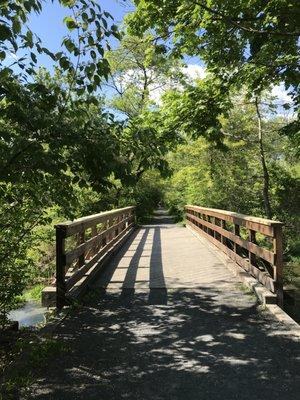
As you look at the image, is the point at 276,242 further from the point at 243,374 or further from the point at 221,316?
the point at 243,374

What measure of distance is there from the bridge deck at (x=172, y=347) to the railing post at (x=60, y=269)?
0.95 feet

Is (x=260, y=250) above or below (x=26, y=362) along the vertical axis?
above

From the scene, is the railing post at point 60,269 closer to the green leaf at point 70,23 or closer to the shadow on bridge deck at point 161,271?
the shadow on bridge deck at point 161,271

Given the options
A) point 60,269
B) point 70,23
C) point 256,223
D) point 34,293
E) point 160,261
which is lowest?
point 34,293

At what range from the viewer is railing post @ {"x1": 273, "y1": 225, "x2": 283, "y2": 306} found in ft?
19.5

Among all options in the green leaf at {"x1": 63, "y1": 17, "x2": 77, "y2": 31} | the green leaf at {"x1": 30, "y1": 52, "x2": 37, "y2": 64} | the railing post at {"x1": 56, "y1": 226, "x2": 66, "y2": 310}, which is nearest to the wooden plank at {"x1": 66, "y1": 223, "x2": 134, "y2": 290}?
the railing post at {"x1": 56, "y1": 226, "x2": 66, "y2": 310}

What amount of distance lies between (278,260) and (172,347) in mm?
2087

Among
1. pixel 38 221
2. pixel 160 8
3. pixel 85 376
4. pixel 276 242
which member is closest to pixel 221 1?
pixel 160 8

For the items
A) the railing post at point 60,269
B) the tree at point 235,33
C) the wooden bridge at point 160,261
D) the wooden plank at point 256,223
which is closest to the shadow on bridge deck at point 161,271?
the wooden bridge at point 160,261

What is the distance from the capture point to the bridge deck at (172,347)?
3.68 meters

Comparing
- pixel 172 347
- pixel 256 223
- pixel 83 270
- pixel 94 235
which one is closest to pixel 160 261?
pixel 94 235

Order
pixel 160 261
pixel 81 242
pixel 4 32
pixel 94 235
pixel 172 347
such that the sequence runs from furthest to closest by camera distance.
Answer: pixel 160 261, pixel 94 235, pixel 81 242, pixel 172 347, pixel 4 32

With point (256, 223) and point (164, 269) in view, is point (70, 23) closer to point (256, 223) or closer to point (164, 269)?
point (256, 223)

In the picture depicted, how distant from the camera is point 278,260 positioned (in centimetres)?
605
